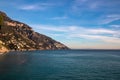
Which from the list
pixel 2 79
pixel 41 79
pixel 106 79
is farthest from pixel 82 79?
pixel 2 79

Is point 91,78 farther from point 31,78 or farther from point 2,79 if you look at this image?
→ point 2,79

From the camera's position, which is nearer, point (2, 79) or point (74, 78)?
point (2, 79)

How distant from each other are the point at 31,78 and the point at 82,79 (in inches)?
764

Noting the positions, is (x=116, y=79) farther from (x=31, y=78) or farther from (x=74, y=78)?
(x=31, y=78)

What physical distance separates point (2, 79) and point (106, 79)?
3837 centimetres

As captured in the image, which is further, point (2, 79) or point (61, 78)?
point (61, 78)

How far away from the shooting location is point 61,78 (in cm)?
8100

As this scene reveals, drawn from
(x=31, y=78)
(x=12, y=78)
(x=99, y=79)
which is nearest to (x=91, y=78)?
(x=99, y=79)

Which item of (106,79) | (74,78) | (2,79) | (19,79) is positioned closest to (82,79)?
(74,78)

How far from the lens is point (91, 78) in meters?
80.3

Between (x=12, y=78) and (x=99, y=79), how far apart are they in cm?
3271

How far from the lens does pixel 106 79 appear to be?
78.8m

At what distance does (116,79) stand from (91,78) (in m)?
9.25

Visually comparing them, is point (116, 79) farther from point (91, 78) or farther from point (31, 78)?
point (31, 78)
